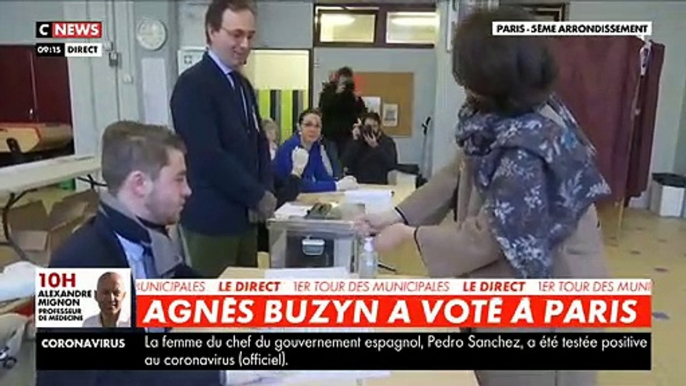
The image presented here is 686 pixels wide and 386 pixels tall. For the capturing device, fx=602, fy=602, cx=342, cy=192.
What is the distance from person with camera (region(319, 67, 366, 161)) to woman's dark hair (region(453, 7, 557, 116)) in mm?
1819

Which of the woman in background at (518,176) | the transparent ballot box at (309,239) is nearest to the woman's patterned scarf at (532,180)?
the woman in background at (518,176)

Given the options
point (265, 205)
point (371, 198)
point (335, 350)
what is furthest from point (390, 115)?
point (335, 350)

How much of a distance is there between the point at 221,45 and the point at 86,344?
684 millimetres

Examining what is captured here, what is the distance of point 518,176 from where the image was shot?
0.67 meters

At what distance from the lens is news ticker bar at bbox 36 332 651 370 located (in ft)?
2.15

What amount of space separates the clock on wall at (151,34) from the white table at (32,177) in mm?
1185

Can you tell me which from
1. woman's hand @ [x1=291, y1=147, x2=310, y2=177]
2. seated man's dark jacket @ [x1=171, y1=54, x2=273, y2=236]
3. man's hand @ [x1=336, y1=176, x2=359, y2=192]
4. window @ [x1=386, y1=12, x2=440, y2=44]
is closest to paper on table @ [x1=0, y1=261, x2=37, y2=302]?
seated man's dark jacket @ [x1=171, y1=54, x2=273, y2=236]

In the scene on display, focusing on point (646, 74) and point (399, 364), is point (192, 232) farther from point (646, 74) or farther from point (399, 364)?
point (646, 74)

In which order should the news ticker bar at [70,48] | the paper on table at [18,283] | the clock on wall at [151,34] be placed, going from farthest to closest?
1. the clock on wall at [151,34]
2. the news ticker bar at [70,48]
3. the paper on table at [18,283]

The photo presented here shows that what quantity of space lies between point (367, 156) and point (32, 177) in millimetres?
1338

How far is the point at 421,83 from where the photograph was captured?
4.23 meters

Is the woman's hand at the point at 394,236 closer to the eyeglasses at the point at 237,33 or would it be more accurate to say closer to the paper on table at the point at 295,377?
the paper on table at the point at 295,377

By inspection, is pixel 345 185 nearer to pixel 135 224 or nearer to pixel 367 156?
pixel 367 156

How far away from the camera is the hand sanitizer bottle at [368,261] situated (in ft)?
3.00
